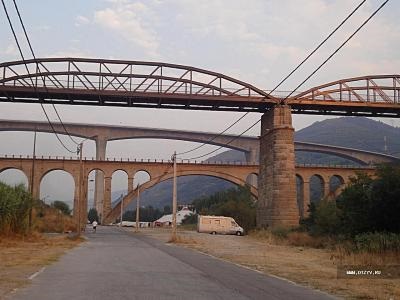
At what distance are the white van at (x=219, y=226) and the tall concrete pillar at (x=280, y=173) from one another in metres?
8.64

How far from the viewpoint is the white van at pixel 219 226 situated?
205ft

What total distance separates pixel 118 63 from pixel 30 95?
9.33m

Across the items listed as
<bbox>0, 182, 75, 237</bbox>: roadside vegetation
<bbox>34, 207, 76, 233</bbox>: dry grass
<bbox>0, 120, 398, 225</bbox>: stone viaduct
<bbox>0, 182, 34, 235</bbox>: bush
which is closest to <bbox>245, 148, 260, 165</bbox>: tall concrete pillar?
<bbox>0, 120, 398, 225</bbox>: stone viaduct

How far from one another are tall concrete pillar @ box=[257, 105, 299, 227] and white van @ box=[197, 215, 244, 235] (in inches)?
340

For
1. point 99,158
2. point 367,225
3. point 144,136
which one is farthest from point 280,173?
point 144,136

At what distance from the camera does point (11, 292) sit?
1137 cm

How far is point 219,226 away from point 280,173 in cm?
1456

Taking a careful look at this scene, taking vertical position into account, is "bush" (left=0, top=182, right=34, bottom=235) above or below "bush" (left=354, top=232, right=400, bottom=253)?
above

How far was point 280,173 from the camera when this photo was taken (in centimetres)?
5091

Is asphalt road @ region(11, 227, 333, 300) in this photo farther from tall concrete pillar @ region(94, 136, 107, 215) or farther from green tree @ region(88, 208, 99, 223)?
green tree @ region(88, 208, 99, 223)

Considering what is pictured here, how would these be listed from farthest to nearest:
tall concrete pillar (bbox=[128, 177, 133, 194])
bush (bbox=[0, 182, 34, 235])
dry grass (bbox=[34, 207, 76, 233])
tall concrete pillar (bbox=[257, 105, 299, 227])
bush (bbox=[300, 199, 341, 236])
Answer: tall concrete pillar (bbox=[128, 177, 133, 194]) < dry grass (bbox=[34, 207, 76, 233]) < tall concrete pillar (bbox=[257, 105, 299, 227]) < bush (bbox=[300, 199, 341, 236]) < bush (bbox=[0, 182, 34, 235])

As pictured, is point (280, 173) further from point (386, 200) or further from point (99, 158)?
point (99, 158)

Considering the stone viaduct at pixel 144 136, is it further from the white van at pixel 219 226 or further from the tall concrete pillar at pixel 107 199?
the white van at pixel 219 226

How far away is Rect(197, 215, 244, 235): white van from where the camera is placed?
6250 cm
